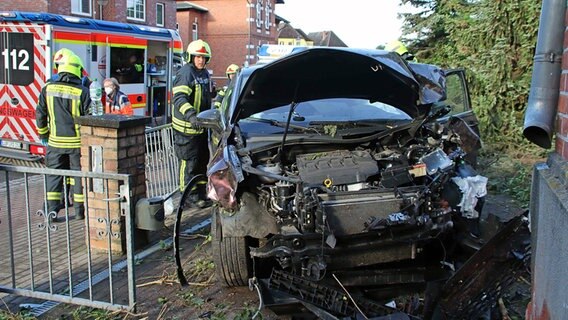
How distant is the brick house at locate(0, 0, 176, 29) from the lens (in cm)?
1836

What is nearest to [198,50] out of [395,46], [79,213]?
[79,213]

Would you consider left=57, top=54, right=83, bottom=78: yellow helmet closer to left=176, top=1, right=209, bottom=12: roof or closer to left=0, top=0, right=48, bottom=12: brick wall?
left=0, top=0, right=48, bottom=12: brick wall

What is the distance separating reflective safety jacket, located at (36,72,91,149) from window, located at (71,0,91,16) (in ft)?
50.0

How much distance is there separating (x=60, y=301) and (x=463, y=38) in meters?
10.3

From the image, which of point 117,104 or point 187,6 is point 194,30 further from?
point 117,104

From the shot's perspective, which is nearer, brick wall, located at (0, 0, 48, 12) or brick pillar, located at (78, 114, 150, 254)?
brick pillar, located at (78, 114, 150, 254)

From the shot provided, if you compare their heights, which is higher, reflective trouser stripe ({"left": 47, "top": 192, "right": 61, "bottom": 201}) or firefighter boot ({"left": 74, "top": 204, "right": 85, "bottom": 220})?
reflective trouser stripe ({"left": 47, "top": 192, "right": 61, "bottom": 201})

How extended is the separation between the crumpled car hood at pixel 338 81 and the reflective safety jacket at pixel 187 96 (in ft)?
6.56

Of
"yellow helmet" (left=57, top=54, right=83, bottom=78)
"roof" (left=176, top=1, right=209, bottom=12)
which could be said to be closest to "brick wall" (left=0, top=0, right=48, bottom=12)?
"yellow helmet" (left=57, top=54, right=83, bottom=78)

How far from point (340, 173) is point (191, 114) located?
3.29m

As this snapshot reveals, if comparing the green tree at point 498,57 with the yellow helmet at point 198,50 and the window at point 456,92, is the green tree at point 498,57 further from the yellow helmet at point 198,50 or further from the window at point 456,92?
the yellow helmet at point 198,50

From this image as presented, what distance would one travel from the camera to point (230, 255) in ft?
13.4

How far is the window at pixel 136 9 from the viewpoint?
964 inches

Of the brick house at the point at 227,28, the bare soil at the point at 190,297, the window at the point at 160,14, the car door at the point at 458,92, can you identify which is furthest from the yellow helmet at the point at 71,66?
the brick house at the point at 227,28
